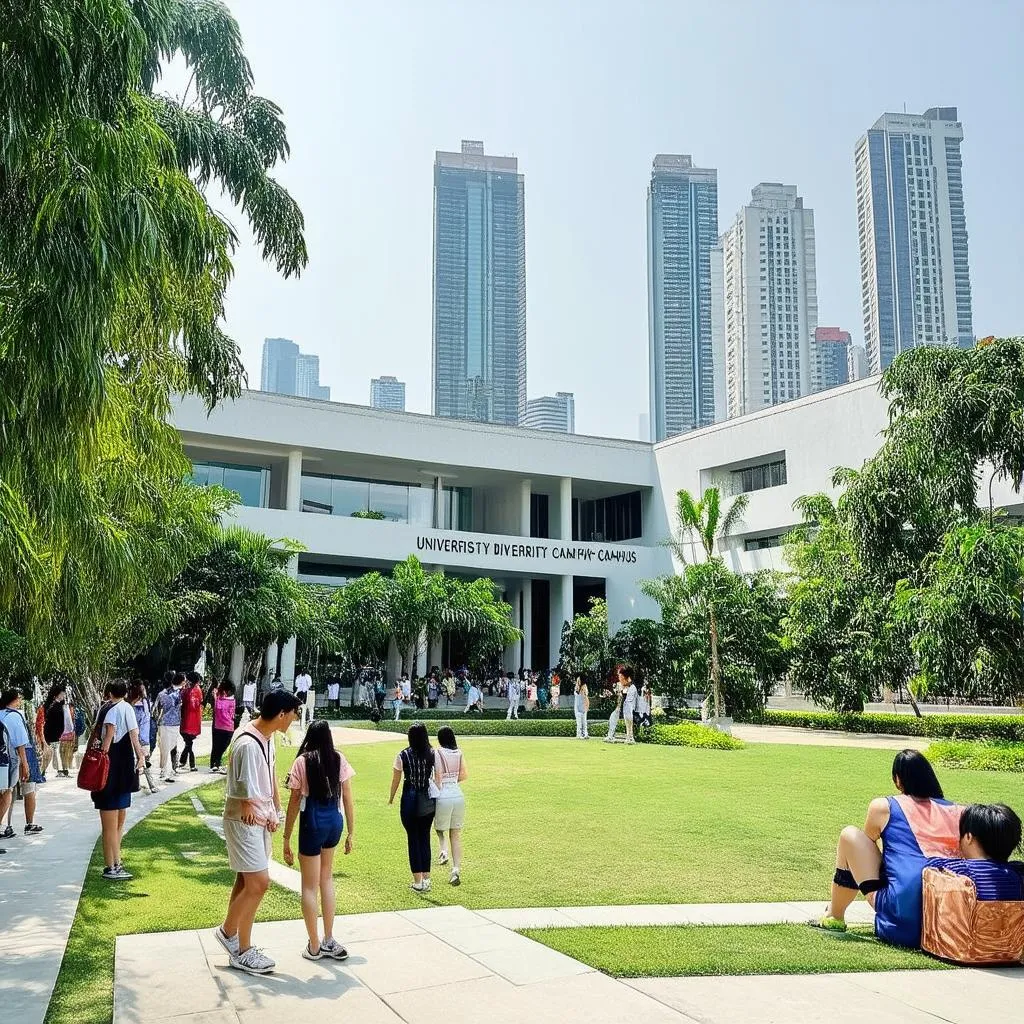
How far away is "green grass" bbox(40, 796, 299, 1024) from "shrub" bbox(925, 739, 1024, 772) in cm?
1276

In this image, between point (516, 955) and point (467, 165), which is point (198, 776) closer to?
point (516, 955)

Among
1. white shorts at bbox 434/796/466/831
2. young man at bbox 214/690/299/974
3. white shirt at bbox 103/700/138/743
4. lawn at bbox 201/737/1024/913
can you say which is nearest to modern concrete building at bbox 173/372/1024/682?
lawn at bbox 201/737/1024/913

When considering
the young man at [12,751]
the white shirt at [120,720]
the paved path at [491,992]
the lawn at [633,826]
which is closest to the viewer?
the paved path at [491,992]

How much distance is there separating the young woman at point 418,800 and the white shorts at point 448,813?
0.06m

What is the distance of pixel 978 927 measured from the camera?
5398 mm

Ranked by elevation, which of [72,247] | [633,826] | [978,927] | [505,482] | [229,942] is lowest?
[633,826]

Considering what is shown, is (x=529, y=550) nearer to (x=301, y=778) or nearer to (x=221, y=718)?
(x=221, y=718)

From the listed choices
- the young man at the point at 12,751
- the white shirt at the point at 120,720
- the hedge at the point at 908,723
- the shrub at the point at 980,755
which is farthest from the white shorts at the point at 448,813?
the hedge at the point at 908,723

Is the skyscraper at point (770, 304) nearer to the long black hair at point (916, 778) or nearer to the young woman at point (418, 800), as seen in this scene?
the young woman at point (418, 800)

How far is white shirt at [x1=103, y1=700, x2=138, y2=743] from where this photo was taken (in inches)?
320

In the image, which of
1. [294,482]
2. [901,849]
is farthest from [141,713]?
[294,482]

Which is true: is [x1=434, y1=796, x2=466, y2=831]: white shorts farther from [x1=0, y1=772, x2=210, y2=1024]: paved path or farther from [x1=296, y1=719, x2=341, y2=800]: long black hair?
[x1=0, y1=772, x2=210, y2=1024]: paved path

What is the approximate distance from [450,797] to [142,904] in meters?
2.39

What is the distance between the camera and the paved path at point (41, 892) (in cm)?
→ 508
